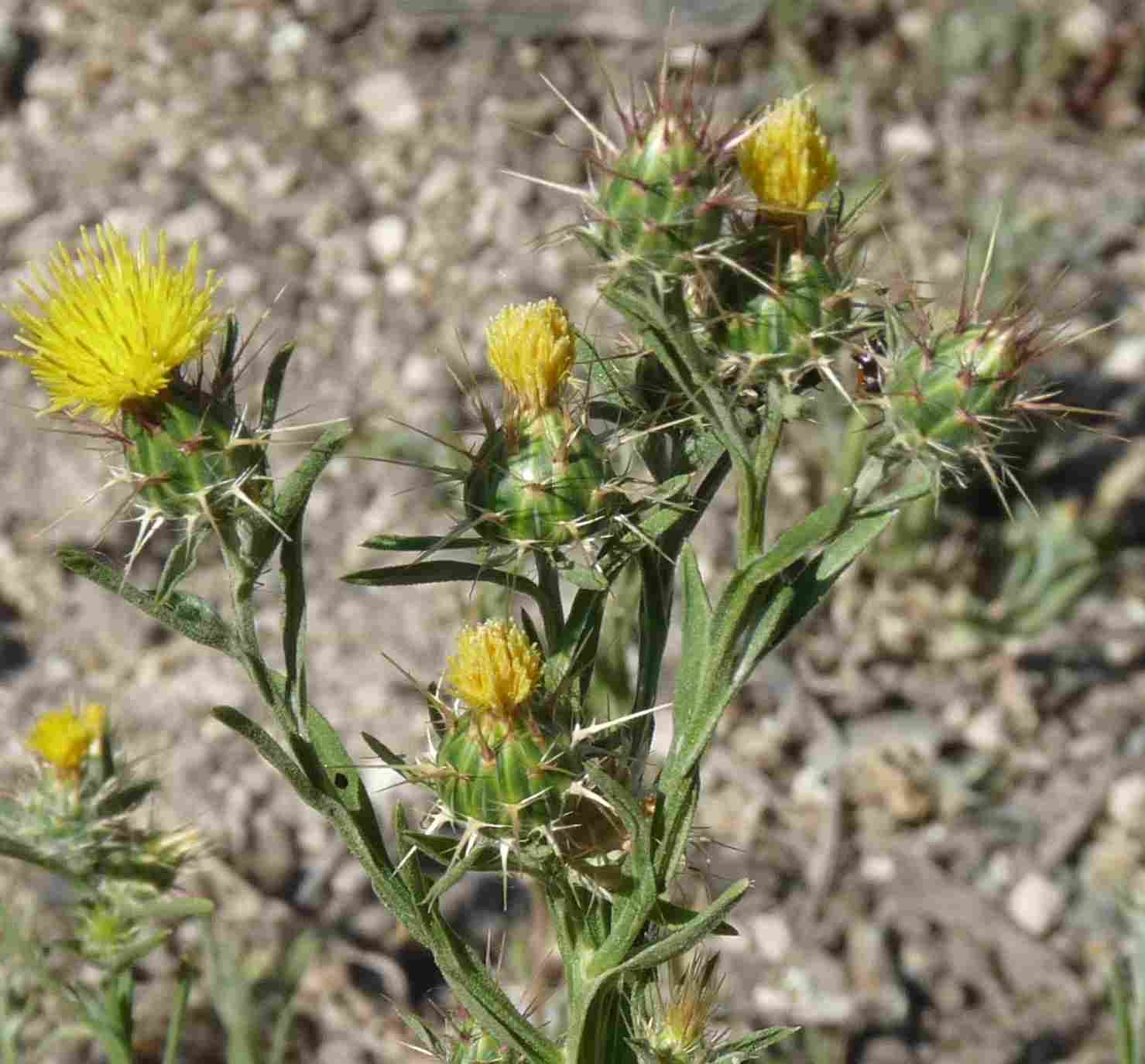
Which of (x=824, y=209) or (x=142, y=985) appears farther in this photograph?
(x=142, y=985)

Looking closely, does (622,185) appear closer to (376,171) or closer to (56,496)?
(56,496)

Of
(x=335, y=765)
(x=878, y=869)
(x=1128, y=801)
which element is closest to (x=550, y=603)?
(x=335, y=765)

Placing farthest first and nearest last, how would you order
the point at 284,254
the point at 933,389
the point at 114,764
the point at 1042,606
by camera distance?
the point at 284,254
the point at 1042,606
the point at 114,764
the point at 933,389

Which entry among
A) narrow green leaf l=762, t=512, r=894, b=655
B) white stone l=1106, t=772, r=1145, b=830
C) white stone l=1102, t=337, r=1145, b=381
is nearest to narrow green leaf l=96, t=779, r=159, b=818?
narrow green leaf l=762, t=512, r=894, b=655

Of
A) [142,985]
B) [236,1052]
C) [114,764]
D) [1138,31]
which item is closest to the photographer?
[114,764]

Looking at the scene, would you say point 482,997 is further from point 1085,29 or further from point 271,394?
point 1085,29

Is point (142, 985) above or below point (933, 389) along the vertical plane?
below

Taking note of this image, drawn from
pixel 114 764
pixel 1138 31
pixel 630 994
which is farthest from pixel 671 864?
pixel 1138 31
